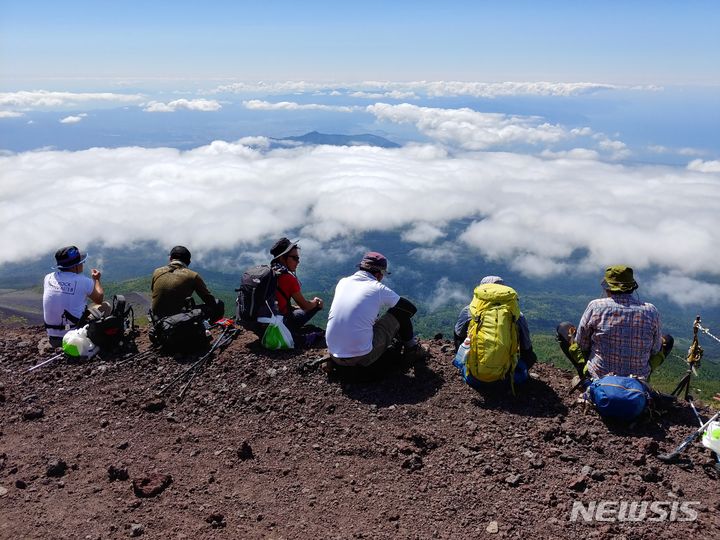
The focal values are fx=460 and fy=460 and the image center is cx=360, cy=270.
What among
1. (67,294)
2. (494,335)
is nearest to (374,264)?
(494,335)

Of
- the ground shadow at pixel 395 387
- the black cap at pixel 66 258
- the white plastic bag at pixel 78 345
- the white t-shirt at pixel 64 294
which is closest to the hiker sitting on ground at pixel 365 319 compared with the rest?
the ground shadow at pixel 395 387

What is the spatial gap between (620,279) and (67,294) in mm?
10294

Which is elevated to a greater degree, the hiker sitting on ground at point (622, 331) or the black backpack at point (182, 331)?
the hiker sitting on ground at point (622, 331)

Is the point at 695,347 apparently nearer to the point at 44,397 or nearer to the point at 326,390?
the point at 326,390

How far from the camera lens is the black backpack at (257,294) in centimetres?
866

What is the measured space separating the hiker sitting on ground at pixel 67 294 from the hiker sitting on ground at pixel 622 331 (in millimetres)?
9284

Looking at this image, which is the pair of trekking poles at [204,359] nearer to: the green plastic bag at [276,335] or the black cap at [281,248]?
the green plastic bag at [276,335]

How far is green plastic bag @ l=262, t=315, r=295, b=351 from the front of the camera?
9055 mm

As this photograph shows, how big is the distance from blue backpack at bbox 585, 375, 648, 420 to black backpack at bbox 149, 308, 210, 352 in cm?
720

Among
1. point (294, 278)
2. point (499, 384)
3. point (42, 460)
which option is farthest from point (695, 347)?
point (42, 460)

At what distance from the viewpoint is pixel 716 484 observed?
17.3ft

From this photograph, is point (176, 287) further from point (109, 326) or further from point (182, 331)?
point (109, 326)

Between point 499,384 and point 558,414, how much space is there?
Answer: 95cm

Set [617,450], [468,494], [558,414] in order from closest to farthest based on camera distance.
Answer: [468,494], [617,450], [558,414]
